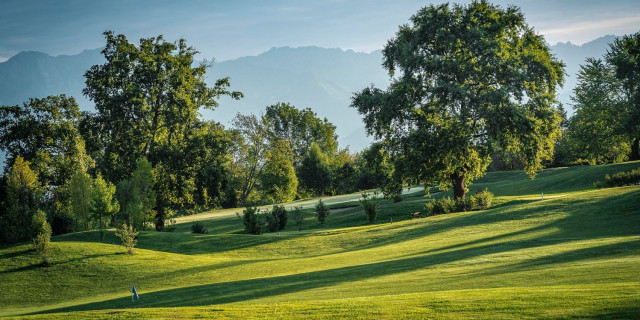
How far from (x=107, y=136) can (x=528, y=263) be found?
37.9 m

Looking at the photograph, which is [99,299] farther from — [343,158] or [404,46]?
[343,158]

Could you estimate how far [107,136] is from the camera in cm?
4191

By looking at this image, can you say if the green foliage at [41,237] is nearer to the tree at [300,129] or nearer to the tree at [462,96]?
the tree at [462,96]

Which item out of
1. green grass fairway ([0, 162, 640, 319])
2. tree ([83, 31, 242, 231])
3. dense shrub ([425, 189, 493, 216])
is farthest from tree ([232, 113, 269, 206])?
green grass fairway ([0, 162, 640, 319])

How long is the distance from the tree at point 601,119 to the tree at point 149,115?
4512 cm

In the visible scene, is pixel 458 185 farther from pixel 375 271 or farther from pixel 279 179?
pixel 279 179

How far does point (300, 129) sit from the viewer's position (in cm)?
11250

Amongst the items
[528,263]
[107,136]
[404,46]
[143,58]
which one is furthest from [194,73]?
[528,263]

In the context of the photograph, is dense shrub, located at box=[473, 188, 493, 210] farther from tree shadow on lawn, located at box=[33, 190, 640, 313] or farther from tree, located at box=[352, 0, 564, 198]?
tree shadow on lawn, located at box=[33, 190, 640, 313]

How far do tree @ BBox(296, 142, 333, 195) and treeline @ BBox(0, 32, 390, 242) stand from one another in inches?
1642

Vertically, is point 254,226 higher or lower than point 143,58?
lower

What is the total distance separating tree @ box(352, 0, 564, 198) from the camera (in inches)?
1262

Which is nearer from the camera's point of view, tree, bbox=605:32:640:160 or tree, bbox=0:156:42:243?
tree, bbox=0:156:42:243

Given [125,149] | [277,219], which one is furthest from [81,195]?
[277,219]
